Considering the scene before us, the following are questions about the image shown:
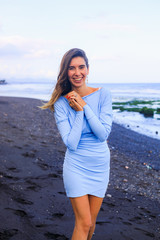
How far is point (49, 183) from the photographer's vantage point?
5160 mm

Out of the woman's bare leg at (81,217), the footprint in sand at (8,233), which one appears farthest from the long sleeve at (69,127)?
the footprint in sand at (8,233)

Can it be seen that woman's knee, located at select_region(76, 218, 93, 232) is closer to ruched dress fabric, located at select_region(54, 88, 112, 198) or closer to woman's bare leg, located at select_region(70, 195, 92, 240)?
woman's bare leg, located at select_region(70, 195, 92, 240)

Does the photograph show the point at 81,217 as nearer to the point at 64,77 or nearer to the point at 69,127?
the point at 69,127

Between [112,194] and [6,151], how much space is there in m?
3.06

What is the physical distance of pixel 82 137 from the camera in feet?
8.56

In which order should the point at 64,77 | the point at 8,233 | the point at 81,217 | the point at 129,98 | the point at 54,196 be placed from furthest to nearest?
the point at 129,98 → the point at 54,196 → the point at 8,233 → the point at 64,77 → the point at 81,217

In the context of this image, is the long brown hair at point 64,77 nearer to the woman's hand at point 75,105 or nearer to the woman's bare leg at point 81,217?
the woman's hand at point 75,105

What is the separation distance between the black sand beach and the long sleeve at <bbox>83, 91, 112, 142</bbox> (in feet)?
5.95

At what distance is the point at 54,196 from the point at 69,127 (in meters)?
2.52

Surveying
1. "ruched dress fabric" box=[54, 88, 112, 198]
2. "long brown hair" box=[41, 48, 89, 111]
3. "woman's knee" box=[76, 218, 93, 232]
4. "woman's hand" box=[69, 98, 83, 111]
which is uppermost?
"long brown hair" box=[41, 48, 89, 111]

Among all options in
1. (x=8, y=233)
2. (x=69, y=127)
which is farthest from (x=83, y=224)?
(x=8, y=233)

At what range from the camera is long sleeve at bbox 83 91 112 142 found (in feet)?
8.23

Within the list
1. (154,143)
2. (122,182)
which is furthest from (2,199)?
(154,143)

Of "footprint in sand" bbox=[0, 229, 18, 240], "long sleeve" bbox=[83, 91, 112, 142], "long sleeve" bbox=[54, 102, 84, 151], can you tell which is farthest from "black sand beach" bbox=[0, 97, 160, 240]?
"long sleeve" bbox=[83, 91, 112, 142]
